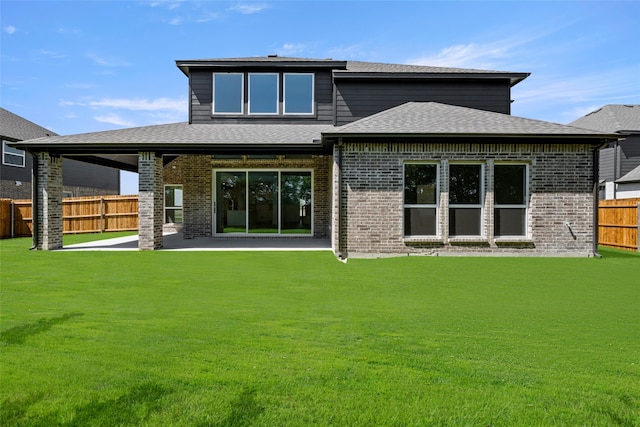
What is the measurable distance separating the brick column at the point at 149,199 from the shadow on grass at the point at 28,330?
781cm

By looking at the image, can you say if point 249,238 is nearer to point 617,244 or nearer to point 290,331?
point 290,331

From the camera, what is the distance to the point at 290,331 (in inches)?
177

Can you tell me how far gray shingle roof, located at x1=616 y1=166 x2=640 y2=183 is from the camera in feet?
81.7

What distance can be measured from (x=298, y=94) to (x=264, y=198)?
4.14 meters

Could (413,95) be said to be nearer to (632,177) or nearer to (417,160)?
(417,160)

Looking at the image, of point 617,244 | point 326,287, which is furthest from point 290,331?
point 617,244

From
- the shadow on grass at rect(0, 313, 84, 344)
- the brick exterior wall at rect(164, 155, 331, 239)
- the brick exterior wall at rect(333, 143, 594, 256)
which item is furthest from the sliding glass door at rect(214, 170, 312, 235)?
the shadow on grass at rect(0, 313, 84, 344)

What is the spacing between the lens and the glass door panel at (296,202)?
16656 mm

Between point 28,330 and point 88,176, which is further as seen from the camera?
point 88,176

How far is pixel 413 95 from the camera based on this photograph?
15266mm

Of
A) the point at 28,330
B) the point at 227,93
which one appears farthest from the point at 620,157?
the point at 28,330

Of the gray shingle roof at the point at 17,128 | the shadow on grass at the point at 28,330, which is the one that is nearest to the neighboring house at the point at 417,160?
the shadow on grass at the point at 28,330

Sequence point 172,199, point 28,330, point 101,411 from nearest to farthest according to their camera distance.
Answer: point 101,411
point 28,330
point 172,199

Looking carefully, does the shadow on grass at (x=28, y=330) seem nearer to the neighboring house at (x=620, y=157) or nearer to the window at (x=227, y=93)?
the window at (x=227, y=93)
